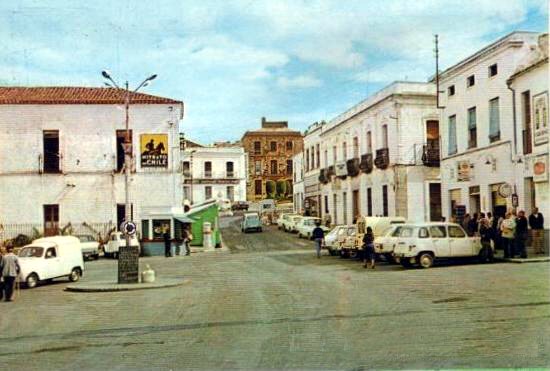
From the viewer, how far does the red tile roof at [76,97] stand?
1012 inches

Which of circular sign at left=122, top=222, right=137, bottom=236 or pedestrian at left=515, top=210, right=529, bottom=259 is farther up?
circular sign at left=122, top=222, right=137, bottom=236

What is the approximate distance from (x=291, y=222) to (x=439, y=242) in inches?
1035

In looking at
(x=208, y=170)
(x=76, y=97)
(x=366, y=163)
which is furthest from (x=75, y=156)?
(x=366, y=163)

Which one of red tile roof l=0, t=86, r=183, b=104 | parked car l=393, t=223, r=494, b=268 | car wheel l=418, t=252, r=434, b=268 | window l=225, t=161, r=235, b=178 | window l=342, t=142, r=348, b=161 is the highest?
red tile roof l=0, t=86, r=183, b=104

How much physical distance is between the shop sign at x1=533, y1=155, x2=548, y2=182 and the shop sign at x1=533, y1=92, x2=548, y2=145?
1.65 feet

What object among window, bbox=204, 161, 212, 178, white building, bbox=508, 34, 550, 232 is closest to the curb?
white building, bbox=508, 34, 550, 232

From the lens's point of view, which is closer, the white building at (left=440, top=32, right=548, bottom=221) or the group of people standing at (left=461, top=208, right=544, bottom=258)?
the group of people standing at (left=461, top=208, right=544, bottom=258)

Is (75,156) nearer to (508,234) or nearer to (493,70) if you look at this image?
(493,70)

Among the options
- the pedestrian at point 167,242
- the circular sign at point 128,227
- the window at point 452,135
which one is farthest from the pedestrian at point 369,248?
the pedestrian at point 167,242

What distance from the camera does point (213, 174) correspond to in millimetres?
33094

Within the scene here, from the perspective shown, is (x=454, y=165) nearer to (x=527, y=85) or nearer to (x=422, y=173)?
(x=422, y=173)

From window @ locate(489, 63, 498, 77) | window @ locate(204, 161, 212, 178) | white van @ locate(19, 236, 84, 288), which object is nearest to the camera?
white van @ locate(19, 236, 84, 288)

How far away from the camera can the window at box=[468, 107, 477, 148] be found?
27188mm

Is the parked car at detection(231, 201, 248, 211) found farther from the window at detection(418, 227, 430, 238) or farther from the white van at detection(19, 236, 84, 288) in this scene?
the window at detection(418, 227, 430, 238)
